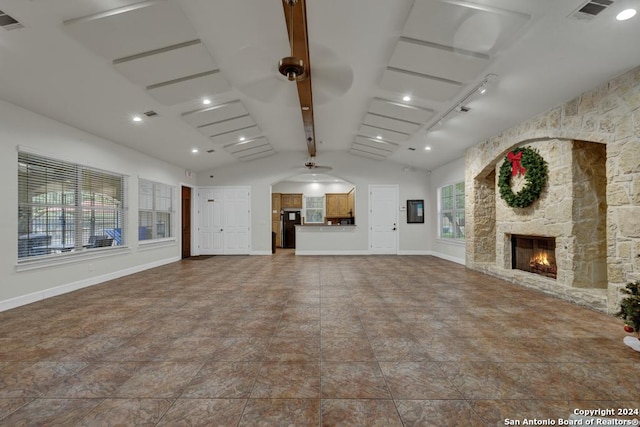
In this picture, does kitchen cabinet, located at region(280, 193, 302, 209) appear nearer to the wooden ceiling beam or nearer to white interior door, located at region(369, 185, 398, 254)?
white interior door, located at region(369, 185, 398, 254)

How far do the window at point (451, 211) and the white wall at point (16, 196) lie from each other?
7778mm

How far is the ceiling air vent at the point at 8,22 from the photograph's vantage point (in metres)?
2.46

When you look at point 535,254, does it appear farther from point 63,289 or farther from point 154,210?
point 154,210

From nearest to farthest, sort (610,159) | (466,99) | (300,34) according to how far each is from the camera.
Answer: (300,34) → (610,159) → (466,99)

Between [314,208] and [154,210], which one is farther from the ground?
[314,208]

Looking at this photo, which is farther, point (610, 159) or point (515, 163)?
point (515, 163)

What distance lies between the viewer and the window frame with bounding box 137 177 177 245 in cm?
663

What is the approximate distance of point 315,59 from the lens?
379cm

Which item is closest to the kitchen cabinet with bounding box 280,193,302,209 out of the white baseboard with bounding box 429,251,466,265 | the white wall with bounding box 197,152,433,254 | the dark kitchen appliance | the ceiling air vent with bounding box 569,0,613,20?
the dark kitchen appliance

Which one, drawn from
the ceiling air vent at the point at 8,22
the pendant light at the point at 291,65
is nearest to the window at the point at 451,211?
the pendant light at the point at 291,65

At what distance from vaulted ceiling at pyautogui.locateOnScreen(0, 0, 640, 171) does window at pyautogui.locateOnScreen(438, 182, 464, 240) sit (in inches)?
93.0

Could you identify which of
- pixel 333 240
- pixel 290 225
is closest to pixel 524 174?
pixel 333 240

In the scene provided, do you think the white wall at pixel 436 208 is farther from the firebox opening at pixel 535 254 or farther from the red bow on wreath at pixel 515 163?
the red bow on wreath at pixel 515 163

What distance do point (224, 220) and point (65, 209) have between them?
472 cm
